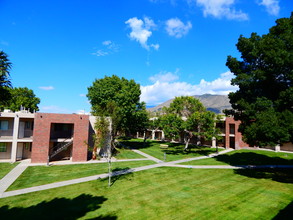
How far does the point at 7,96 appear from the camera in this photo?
1576 cm

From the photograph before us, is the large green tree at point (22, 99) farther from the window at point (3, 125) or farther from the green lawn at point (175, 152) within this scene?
the green lawn at point (175, 152)

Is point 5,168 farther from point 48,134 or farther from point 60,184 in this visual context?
point 60,184

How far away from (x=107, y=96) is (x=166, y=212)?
95.4 ft

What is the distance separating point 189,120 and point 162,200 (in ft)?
63.5

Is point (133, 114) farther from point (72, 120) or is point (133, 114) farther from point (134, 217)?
point (134, 217)

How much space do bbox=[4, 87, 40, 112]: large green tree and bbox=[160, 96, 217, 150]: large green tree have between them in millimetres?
41577

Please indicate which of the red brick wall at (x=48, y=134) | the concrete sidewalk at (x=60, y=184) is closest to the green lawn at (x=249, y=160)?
the concrete sidewalk at (x=60, y=184)

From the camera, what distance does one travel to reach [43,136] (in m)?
24.1

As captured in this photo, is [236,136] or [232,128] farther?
[232,128]

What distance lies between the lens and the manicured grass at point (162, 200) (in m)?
10.6

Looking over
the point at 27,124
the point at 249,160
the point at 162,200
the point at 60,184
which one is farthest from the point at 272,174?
the point at 27,124

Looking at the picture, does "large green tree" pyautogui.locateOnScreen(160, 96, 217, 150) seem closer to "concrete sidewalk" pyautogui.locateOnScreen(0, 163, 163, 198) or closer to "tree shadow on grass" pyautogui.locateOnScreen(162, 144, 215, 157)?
"tree shadow on grass" pyautogui.locateOnScreen(162, 144, 215, 157)

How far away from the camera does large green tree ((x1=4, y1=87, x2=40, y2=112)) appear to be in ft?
159

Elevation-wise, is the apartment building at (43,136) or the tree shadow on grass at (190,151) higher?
the apartment building at (43,136)
